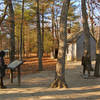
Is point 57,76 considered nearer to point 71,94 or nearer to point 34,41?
point 71,94

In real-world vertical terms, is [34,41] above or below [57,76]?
above

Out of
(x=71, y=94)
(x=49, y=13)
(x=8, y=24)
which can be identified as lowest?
(x=71, y=94)

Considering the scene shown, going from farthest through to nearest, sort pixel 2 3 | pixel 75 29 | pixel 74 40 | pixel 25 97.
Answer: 1. pixel 75 29
2. pixel 74 40
3. pixel 2 3
4. pixel 25 97

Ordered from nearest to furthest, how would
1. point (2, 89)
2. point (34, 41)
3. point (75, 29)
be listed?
point (2, 89) < point (75, 29) < point (34, 41)

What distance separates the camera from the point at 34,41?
130 feet

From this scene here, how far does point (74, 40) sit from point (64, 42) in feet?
60.2

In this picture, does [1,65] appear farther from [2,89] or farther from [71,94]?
[71,94]

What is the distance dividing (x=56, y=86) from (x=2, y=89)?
7.93 feet

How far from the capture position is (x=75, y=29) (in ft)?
115

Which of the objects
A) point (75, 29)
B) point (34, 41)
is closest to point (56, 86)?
point (75, 29)

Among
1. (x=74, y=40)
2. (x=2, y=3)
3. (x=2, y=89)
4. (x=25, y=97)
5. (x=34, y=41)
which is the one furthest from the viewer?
(x=34, y=41)

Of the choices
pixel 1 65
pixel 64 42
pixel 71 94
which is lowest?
pixel 71 94

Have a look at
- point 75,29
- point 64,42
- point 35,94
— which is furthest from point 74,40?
point 35,94

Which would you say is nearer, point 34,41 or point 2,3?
point 2,3
